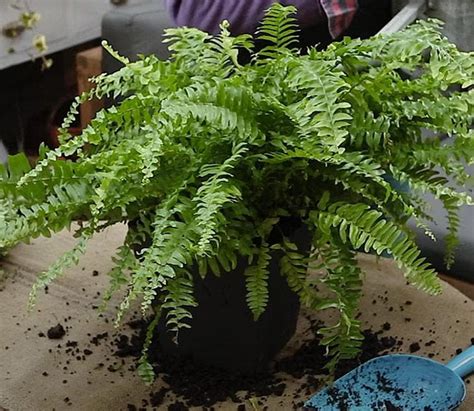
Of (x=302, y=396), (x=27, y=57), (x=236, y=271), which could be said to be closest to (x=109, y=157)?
(x=236, y=271)

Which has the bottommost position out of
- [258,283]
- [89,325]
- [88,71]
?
[88,71]

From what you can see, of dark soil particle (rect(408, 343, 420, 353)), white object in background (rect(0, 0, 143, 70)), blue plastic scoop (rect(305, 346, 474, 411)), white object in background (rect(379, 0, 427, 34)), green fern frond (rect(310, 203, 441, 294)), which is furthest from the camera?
white object in background (rect(0, 0, 143, 70))

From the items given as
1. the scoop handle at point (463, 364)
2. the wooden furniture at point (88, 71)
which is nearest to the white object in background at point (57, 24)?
the wooden furniture at point (88, 71)

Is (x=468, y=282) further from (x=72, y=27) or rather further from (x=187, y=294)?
→ (x=72, y=27)

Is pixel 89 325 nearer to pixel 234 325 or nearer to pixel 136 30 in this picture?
pixel 234 325

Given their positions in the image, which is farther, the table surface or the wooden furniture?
the wooden furniture

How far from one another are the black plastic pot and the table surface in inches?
2.0

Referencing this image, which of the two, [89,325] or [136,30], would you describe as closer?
[89,325]

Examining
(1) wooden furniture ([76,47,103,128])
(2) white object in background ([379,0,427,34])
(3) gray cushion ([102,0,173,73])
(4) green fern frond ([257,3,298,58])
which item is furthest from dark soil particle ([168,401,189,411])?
(1) wooden furniture ([76,47,103,128])

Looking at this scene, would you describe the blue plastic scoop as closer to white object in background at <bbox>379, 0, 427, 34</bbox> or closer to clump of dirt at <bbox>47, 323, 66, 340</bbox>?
clump of dirt at <bbox>47, 323, 66, 340</bbox>

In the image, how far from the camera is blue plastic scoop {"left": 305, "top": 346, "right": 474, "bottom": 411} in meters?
0.95

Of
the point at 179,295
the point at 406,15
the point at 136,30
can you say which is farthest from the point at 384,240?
the point at 136,30

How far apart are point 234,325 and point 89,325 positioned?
0.80ft

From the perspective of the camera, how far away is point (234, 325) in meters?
0.99
